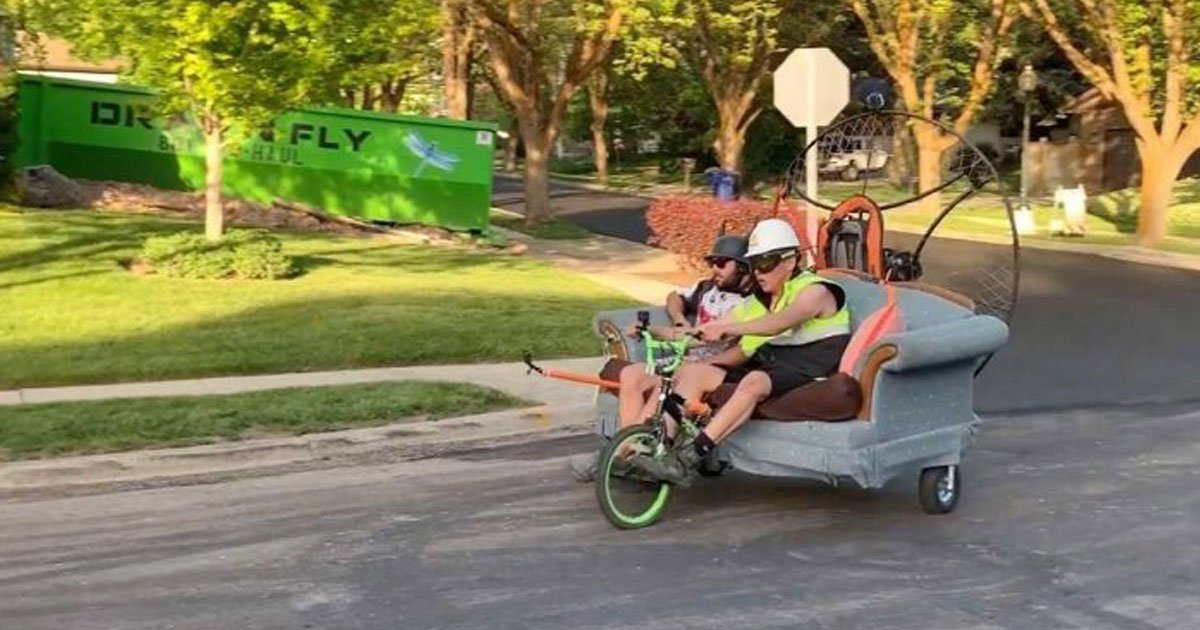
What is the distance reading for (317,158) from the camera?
79.8 feet

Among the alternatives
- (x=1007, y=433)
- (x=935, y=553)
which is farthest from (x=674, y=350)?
(x=1007, y=433)

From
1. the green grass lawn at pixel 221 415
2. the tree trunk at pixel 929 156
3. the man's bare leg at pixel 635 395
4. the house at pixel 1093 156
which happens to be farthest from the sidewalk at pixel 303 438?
the house at pixel 1093 156

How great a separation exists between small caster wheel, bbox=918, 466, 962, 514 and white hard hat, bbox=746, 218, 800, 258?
1.36m

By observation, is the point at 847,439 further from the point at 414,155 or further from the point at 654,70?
the point at 654,70

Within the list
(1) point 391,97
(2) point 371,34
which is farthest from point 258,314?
(1) point 391,97

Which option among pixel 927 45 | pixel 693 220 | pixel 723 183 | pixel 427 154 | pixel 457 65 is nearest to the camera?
pixel 693 220

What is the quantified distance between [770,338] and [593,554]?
149 cm

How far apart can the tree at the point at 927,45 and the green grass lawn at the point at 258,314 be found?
1584cm

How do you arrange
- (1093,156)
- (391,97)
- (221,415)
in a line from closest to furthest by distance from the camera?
(221,415) → (1093,156) → (391,97)

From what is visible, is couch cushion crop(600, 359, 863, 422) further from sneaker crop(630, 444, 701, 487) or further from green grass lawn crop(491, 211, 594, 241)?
green grass lawn crop(491, 211, 594, 241)

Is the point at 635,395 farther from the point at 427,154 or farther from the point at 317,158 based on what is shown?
the point at 317,158

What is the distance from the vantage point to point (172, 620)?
5.63 metres

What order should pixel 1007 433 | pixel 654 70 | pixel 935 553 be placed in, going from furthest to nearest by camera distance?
pixel 654 70, pixel 1007 433, pixel 935 553

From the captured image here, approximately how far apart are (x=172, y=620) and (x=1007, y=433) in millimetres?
6149
